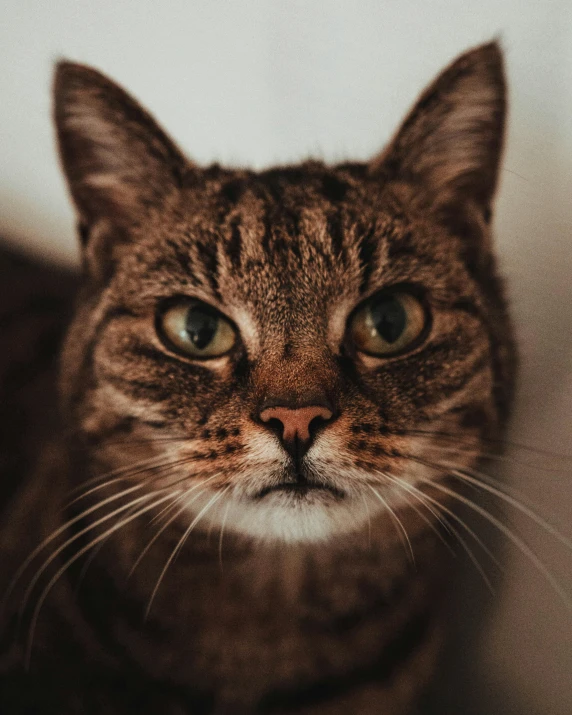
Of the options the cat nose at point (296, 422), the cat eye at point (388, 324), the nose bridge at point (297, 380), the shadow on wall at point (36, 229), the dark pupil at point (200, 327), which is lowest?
the cat nose at point (296, 422)

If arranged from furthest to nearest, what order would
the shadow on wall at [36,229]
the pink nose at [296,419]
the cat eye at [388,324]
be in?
1. the shadow on wall at [36,229]
2. the cat eye at [388,324]
3. the pink nose at [296,419]

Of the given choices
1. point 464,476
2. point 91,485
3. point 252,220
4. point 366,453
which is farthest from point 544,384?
point 91,485

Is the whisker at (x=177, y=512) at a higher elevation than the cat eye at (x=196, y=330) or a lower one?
lower

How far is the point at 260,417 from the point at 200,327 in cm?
15

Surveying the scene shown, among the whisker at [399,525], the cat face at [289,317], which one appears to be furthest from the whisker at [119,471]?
the whisker at [399,525]

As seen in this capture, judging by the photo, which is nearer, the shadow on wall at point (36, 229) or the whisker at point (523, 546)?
the whisker at point (523, 546)

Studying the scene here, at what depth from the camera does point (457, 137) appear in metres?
0.70

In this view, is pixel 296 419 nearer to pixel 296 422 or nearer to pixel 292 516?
pixel 296 422

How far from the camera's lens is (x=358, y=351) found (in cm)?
64

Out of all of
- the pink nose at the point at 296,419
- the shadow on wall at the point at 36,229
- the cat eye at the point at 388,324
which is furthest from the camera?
the shadow on wall at the point at 36,229

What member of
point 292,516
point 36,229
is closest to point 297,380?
point 292,516

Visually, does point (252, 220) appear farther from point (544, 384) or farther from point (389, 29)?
point (544, 384)

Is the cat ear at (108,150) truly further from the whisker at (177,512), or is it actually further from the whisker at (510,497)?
the whisker at (510,497)

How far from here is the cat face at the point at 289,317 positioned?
0.57 m
